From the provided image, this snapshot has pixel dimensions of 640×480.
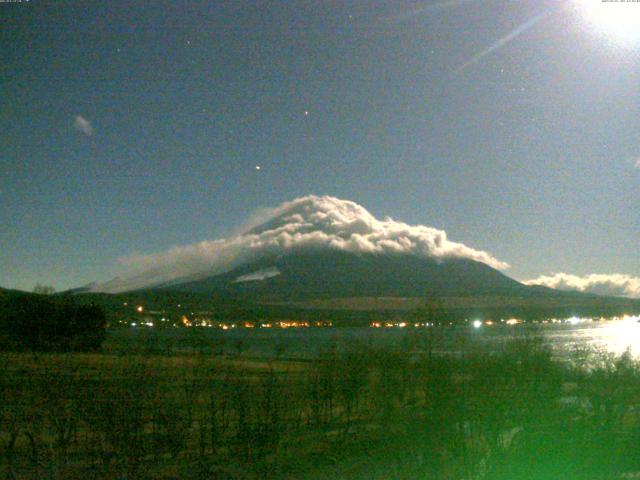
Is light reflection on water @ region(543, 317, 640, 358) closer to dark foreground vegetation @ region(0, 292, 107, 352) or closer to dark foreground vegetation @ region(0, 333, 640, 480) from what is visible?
dark foreground vegetation @ region(0, 333, 640, 480)

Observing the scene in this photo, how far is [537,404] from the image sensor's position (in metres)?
16.5

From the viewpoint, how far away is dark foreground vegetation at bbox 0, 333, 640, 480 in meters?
13.4

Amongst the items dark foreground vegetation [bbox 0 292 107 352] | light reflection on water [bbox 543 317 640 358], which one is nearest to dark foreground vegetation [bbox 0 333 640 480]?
light reflection on water [bbox 543 317 640 358]

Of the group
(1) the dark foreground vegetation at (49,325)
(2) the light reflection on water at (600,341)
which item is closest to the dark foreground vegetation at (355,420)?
(2) the light reflection on water at (600,341)

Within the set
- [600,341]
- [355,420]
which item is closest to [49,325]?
[355,420]

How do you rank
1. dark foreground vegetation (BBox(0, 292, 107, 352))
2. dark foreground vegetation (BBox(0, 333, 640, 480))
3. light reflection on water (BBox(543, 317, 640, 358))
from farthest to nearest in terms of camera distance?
1. dark foreground vegetation (BBox(0, 292, 107, 352))
2. light reflection on water (BBox(543, 317, 640, 358))
3. dark foreground vegetation (BBox(0, 333, 640, 480))

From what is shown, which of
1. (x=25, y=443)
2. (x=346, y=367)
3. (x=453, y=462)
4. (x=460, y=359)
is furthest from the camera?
(x=346, y=367)

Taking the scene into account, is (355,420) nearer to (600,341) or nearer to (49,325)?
(49,325)

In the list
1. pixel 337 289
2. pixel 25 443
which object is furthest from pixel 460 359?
pixel 337 289

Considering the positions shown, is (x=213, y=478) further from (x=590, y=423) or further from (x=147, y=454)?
(x=590, y=423)

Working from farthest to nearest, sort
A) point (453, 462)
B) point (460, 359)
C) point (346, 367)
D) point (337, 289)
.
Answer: point (337, 289)
point (346, 367)
point (460, 359)
point (453, 462)

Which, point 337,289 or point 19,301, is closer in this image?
point 19,301

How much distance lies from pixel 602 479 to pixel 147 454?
8.22 meters

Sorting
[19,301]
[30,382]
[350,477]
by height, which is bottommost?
[350,477]
